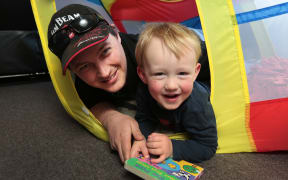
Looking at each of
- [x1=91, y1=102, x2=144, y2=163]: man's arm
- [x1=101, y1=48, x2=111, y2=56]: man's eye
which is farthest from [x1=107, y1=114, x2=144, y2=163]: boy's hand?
[x1=101, y1=48, x2=111, y2=56]: man's eye

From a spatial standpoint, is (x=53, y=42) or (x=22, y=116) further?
(x=22, y=116)

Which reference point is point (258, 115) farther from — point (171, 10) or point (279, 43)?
point (171, 10)

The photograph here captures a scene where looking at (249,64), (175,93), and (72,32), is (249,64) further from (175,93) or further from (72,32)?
(72,32)

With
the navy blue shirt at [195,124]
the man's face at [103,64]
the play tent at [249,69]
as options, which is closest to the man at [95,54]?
the man's face at [103,64]

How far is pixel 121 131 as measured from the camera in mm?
701

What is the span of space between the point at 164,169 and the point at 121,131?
0.61ft

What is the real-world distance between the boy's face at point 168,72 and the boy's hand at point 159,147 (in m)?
0.10

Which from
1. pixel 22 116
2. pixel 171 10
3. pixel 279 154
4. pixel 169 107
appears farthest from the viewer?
pixel 171 10

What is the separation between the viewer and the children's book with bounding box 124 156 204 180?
1.83 ft

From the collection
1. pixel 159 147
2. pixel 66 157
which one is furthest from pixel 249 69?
pixel 66 157

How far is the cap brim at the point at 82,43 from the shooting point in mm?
613

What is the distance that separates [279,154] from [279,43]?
1.15ft

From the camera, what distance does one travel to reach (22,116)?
107 cm

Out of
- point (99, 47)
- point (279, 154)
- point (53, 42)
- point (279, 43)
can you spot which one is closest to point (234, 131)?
point (279, 154)
